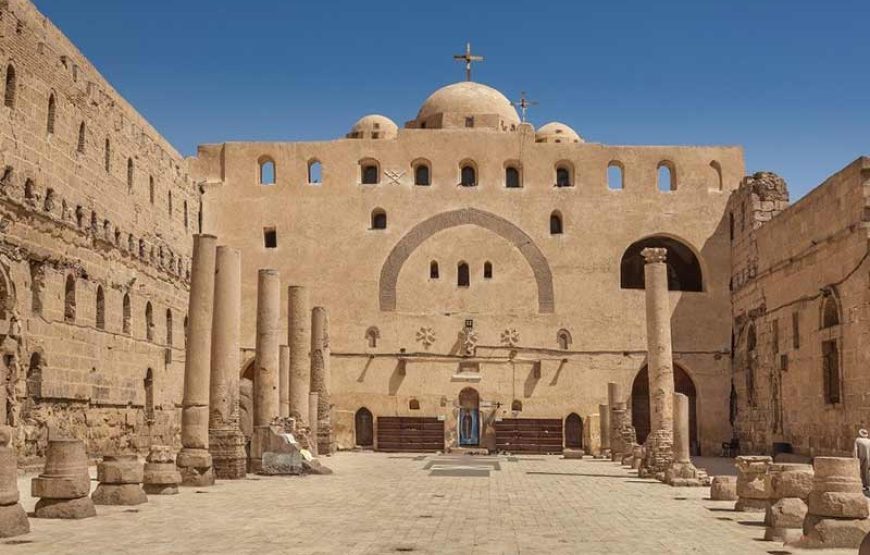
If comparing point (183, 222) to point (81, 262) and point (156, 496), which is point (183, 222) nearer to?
point (81, 262)

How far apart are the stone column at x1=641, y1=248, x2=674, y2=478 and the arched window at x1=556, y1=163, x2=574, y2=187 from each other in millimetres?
11728

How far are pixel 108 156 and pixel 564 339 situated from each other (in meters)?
14.3

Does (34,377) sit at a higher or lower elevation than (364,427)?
higher

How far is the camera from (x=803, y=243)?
24.9 m

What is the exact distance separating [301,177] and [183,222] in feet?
13.3

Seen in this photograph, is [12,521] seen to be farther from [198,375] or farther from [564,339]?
[564,339]

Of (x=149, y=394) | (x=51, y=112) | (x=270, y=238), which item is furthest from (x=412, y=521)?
(x=270, y=238)

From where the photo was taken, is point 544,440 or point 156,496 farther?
point 544,440

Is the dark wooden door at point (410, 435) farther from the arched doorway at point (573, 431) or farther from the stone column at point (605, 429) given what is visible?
the stone column at point (605, 429)

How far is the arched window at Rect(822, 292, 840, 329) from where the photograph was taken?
22.6 metres

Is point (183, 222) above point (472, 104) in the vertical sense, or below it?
below

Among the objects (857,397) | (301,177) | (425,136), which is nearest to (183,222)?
(301,177)

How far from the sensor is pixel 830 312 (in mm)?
23125

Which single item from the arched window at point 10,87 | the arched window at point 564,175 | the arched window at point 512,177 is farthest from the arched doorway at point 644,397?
the arched window at point 10,87
